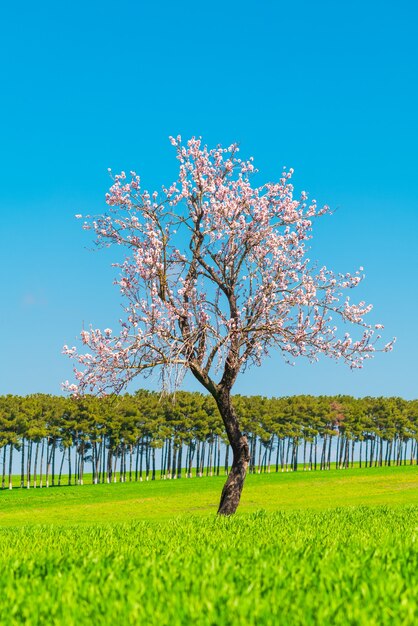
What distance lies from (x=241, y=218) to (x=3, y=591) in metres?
18.8

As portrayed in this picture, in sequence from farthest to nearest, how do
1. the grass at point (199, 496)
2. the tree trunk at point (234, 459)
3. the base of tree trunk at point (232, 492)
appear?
the grass at point (199, 496), the base of tree trunk at point (232, 492), the tree trunk at point (234, 459)

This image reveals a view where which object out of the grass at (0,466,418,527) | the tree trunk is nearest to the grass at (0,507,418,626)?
the tree trunk

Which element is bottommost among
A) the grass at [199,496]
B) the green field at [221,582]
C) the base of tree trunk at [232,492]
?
the grass at [199,496]

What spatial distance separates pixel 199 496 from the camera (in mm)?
70125

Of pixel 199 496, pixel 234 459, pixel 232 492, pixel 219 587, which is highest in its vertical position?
pixel 219 587

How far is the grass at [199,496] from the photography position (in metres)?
57.0

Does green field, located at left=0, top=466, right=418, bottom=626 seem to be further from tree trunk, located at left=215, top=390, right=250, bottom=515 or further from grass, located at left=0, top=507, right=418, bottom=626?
tree trunk, located at left=215, top=390, right=250, bottom=515

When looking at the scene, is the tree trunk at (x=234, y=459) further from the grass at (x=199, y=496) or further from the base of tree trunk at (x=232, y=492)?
the grass at (x=199, y=496)

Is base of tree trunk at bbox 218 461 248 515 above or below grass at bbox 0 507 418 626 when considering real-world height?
below

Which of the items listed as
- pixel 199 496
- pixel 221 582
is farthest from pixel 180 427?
pixel 221 582

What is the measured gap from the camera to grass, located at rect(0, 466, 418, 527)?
56969 millimetres

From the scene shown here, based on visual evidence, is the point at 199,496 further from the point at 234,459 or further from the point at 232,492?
the point at 234,459

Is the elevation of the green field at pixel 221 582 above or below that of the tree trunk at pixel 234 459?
above

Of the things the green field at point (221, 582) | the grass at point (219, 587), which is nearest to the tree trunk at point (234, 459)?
the green field at point (221, 582)
